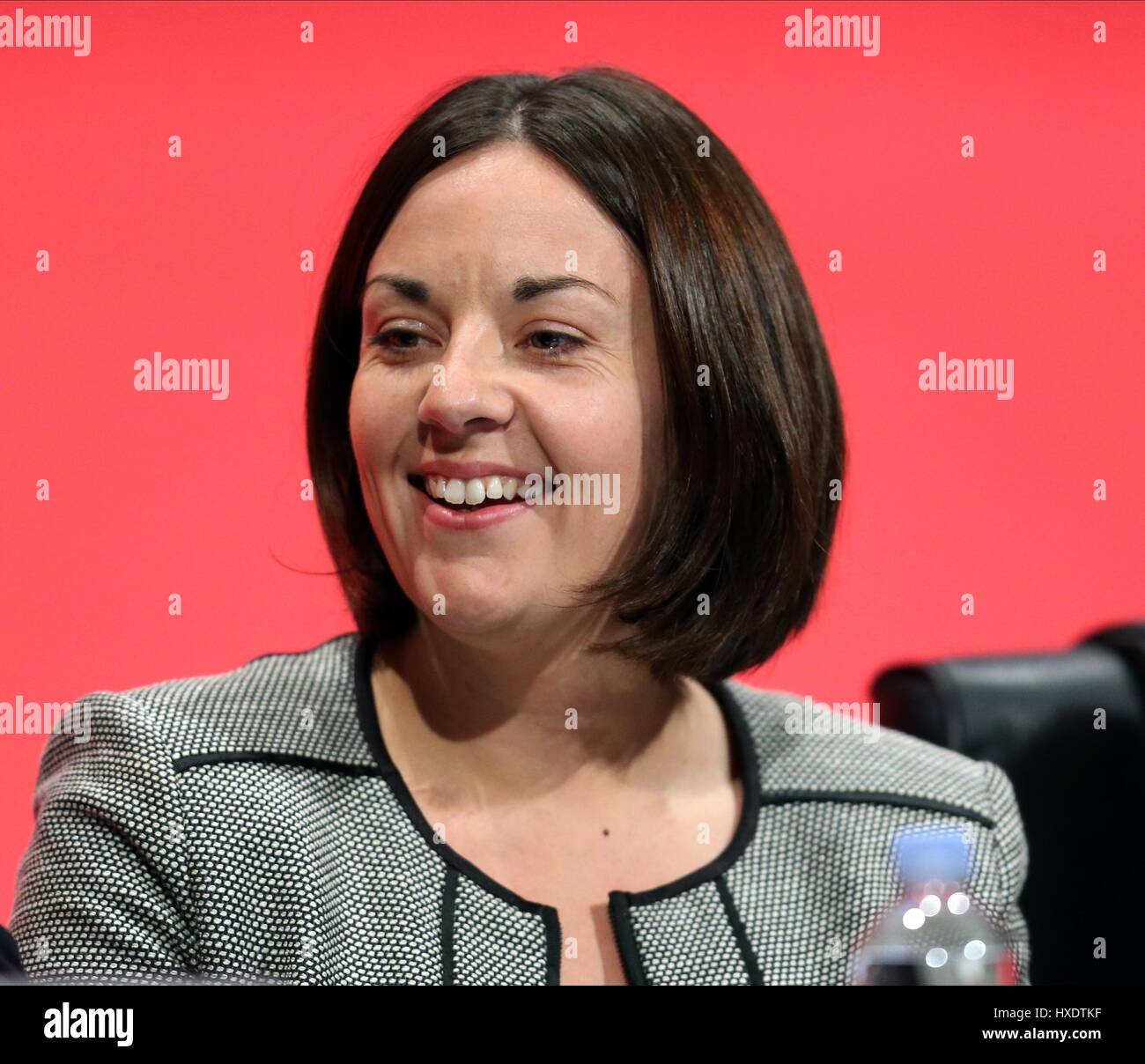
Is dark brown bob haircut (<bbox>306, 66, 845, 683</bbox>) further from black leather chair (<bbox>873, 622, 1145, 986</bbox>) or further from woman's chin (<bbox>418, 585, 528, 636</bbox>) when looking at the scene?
black leather chair (<bbox>873, 622, 1145, 986</bbox>)

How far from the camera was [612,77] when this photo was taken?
1774 millimetres

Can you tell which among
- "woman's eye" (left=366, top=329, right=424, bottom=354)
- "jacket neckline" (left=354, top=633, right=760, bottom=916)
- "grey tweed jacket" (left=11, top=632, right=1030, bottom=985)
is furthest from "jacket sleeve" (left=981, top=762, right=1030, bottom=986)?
"woman's eye" (left=366, top=329, right=424, bottom=354)

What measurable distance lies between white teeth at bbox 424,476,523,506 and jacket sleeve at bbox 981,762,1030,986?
76cm

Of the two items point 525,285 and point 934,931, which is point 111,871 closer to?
point 525,285

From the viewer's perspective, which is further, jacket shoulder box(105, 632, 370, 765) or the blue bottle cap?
the blue bottle cap

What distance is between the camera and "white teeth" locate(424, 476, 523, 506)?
1.63 meters

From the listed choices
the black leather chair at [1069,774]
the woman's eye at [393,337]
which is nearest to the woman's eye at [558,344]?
the woman's eye at [393,337]

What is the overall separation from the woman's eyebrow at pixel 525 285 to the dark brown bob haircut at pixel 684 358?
8 cm

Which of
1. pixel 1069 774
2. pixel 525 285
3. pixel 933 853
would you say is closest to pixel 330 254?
pixel 525 285

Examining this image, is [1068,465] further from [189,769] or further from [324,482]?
[189,769]

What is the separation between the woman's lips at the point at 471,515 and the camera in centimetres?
164

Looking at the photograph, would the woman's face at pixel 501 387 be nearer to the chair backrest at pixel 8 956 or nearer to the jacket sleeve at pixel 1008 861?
the chair backrest at pixel 8 956

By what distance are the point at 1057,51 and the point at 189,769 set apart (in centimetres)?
133
